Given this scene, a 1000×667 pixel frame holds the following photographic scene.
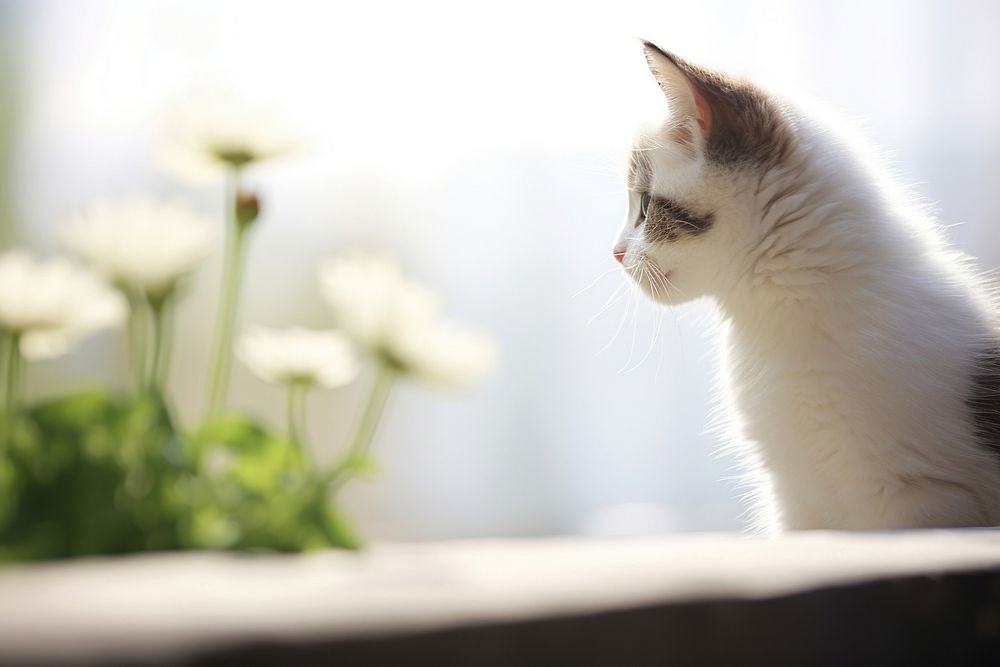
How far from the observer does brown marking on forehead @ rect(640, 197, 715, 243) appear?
38.3 inches

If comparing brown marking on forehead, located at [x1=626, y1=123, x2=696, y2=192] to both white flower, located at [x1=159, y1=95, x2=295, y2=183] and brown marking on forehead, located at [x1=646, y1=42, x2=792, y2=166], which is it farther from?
white flower, located at [x1=159, y1=95, x2=295, y2=183]

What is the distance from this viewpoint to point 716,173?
962mm

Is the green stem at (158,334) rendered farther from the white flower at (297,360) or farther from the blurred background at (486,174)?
the blurred background at (486,174)

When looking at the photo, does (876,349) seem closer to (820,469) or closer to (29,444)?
(820,469)

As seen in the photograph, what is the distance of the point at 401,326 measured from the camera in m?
0.42

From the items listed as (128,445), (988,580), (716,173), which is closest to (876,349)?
(716,173)

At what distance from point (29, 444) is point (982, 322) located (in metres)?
0.86

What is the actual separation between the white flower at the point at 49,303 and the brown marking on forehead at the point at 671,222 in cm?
68

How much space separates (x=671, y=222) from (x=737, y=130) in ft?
0.39

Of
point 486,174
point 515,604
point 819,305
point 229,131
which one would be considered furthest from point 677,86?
point 486,174

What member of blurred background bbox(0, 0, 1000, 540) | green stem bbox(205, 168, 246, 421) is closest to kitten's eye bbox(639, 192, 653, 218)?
blurred background bbox(0, 0, 1000, 540)

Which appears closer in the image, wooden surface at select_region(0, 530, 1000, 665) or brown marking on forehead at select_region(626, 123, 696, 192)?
wooden surface at select_region(0, 530, 1000, 665)

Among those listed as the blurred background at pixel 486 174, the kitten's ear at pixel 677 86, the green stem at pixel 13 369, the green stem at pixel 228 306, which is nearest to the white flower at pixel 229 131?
the green stem at pixel 228 306

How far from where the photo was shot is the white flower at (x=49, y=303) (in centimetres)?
40
